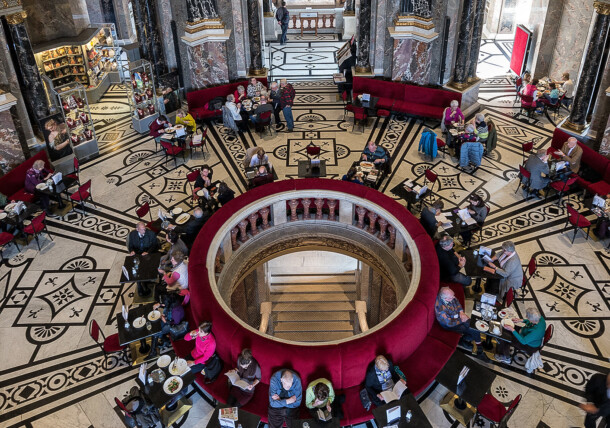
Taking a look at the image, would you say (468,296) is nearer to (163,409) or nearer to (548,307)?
(548,307)

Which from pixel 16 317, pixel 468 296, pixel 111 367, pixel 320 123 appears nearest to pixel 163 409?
pixel 111 367

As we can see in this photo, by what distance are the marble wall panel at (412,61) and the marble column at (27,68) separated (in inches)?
363

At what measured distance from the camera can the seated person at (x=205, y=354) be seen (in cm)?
816

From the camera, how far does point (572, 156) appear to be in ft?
40.8

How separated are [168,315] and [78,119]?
7.40 meters

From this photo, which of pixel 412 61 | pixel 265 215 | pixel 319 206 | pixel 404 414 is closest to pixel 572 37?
pixel 412 61

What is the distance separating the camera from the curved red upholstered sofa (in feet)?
25.9

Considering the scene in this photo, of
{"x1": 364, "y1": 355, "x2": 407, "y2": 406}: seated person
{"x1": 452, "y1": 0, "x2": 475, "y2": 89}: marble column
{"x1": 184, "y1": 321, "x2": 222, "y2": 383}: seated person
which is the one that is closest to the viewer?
{"x1": 364, "y1": 355, "x2": 407, "y2": 406}: seated person

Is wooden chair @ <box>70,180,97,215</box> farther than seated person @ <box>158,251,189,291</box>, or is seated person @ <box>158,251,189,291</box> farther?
wooden chair @ <box>70,180,97,215</box>

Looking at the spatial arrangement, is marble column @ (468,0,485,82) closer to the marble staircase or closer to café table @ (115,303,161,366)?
the marble staircase

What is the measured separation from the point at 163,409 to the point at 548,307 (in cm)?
659

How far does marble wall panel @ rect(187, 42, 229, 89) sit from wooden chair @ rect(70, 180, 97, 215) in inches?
192

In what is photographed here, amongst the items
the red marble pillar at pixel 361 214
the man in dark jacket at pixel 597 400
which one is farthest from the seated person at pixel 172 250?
the man in dark jacket at pixel 597 400

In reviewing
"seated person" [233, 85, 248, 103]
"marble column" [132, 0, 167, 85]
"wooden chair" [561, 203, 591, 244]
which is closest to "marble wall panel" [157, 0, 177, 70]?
"marble column" [132, 0, 167, 85]
